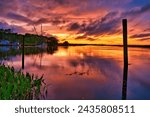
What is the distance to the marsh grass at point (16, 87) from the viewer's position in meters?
10.8

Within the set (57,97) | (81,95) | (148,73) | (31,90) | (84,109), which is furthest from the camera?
(148,73)

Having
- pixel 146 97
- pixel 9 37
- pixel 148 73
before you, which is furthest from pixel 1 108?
pixel 9 37

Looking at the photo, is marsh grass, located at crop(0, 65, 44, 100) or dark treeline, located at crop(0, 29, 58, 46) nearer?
marsh grass, located at crop(0, 65, 44, 100)

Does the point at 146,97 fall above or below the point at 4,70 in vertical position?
below

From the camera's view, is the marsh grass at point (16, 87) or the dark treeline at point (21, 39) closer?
the marsh grass at point (16, 87)

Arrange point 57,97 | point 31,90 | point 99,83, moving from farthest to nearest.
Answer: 1. point 99,83
2. point 57,97
3. point 31,90

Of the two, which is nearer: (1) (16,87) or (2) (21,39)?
(1) (16,87)

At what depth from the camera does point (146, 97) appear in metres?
17.2

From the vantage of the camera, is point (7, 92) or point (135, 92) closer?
point (7, 92)

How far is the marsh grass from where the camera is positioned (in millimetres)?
10828

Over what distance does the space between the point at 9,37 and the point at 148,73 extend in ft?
357

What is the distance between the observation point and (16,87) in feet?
37.2

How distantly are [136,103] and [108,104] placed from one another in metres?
0.82

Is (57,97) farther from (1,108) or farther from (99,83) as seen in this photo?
(1,108)
